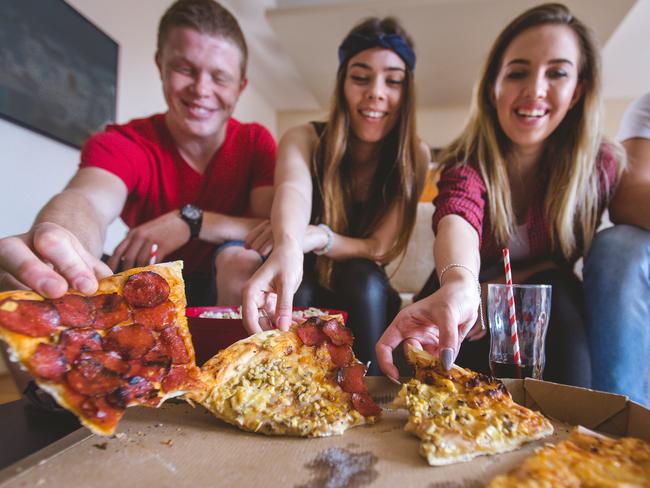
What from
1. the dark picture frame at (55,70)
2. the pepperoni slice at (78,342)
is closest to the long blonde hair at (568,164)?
the pepperoni slice at (78,342)

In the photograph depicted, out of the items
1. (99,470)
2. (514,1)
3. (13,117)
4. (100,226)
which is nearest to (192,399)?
→ (99,470)

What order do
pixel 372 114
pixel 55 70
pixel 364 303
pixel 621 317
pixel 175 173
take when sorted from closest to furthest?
1. pixel 621 317
2. pixel 364 303
3. pixel 372 114
4. pixel 175 173
5. pixel 55 70

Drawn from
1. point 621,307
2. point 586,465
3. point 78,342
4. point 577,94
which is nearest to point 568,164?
point 577,94

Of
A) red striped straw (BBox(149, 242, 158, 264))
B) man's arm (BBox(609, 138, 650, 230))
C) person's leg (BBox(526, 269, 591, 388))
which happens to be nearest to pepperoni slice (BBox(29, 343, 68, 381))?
red striped straw (BBox(149, 242, 158, 264))

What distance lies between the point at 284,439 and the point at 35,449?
12.8 inches

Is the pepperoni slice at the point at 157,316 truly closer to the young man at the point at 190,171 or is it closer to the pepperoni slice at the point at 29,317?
the pepperoni slice at the point at 29,317

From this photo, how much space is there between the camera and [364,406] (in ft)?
2.46

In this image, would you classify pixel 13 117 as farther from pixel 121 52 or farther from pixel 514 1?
pixel 514 1

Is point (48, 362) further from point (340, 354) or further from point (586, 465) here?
point (586, 465)

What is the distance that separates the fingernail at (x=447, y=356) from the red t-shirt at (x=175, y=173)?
3.11 ft

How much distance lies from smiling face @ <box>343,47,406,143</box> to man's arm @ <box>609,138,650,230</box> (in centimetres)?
67

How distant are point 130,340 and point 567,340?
1.00m

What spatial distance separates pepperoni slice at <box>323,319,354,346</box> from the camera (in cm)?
81

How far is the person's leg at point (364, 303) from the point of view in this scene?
1.20 meters
